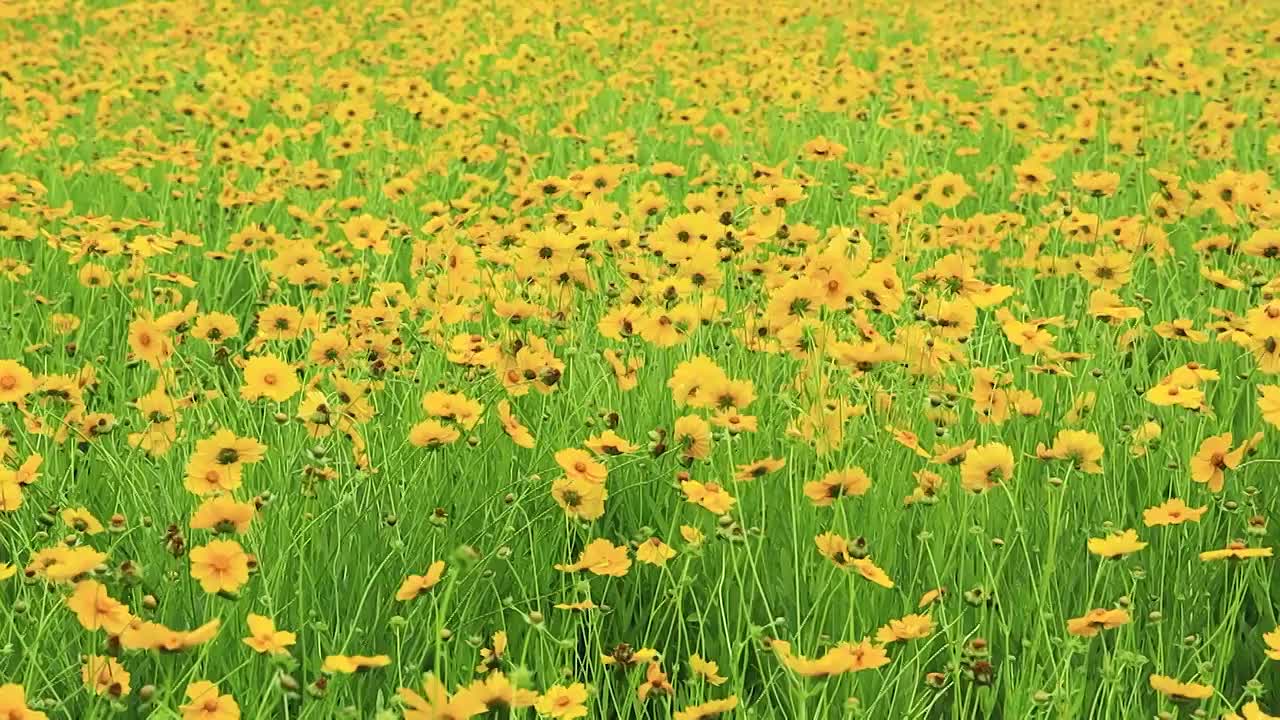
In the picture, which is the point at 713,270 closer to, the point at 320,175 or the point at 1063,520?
the point at 1063,520

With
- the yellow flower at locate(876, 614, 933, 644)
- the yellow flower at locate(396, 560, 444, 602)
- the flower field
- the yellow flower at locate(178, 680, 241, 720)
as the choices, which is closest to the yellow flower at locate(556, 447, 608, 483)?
the flower field

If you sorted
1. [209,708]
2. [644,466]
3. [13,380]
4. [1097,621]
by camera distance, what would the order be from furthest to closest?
[644,466] < [13,380] < [1097,621] < [209,708]

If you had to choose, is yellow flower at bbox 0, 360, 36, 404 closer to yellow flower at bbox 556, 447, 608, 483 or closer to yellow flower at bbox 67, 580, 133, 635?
Result: yellow flower at bbox 67, 580, 133, 635

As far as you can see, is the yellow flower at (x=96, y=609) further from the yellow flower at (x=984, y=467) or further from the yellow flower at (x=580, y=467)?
the yellow flower at (x=984, y=467)

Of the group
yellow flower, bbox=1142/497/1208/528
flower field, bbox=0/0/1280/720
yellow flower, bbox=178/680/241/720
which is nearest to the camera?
yellow flower, bbox=178/680/241/720

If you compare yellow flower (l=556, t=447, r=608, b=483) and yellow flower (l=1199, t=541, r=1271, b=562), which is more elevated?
yellow flower (l=556, t=447, r=608, b=483)

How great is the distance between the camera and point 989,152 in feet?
15.7

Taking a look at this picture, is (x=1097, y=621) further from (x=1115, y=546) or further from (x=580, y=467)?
(x=580, y=467)

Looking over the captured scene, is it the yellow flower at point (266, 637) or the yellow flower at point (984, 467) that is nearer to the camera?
the yellow flower at point (266, 637)

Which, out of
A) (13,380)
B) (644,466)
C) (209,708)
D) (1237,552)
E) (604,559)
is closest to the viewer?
(209,708)

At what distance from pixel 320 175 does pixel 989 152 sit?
243cm

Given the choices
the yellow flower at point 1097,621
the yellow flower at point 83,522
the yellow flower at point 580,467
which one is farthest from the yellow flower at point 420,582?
the yellow flower at point 1097,621

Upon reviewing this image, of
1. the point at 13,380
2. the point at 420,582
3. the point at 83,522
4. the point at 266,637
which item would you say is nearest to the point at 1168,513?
the point at 420,582

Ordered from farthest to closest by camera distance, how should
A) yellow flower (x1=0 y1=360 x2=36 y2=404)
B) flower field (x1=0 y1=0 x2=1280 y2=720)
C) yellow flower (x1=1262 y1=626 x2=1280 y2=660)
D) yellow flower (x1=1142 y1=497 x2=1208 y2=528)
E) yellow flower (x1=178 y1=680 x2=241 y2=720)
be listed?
yellow flower (x1=0 y1=360 x2=36 y2=404) < yellow flower (x1=1142 y1=497 x2=1208 y2=528) < flower field (x1=0 y1=0 x2=1280 y2=720) < yellow flower (x1=1262 y1=626 x2=1280 y2=660) < yellow flower (x1=178 y1=680 x2=241 y2=720)
